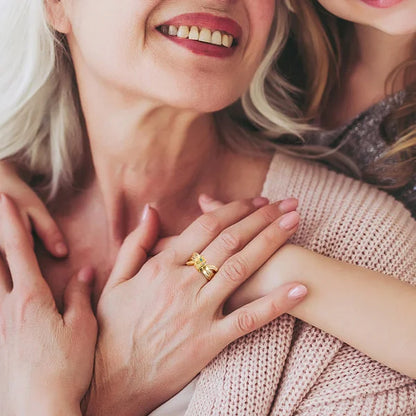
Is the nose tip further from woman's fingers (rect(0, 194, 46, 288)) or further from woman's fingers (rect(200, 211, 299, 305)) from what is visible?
woman's fingers (rect(0, 194, 46, 288))

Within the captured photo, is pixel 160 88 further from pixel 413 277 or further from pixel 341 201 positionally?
pixel 413 277

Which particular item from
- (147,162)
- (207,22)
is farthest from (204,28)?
(147,162)

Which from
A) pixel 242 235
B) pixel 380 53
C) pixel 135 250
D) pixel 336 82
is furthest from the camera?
pixel 336 82

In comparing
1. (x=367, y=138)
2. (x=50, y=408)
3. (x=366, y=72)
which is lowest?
(x=50, y=408)

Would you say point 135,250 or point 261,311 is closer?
point 261,311

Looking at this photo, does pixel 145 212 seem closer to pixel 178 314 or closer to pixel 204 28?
pixel 178 314

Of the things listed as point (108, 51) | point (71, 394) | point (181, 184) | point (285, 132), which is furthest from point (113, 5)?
point (71, 394)

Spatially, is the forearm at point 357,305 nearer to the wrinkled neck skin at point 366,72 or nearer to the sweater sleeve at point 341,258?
the sweater sleeve at point 341,258

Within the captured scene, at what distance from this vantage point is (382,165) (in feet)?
5.55

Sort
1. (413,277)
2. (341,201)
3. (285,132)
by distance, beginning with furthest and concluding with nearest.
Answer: (285,132) < (341,201) < (413,277)

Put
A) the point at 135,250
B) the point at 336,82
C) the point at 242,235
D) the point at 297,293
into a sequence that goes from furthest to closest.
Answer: the point at 336,82 < the point at 135,250 < the point at 242,235 < the point at 297,293

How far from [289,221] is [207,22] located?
0.43 m

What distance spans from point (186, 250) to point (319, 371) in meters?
0.35

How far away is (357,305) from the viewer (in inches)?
48.6
